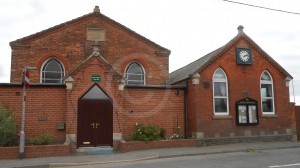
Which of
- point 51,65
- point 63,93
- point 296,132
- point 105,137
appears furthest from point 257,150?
point 51,65

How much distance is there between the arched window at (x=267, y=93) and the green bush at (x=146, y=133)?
7.32 m

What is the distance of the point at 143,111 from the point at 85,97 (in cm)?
322

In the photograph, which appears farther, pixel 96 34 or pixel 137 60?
pixel 137 60

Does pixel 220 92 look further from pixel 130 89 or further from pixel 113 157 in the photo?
pixel 113 157

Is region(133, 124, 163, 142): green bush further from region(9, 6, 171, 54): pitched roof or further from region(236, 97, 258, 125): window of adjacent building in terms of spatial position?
region(9, 6, 171, 54): pitched roof

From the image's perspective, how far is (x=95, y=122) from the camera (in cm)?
1375

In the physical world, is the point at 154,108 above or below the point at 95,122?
above

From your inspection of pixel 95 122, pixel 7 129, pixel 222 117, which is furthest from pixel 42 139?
pixel 222 117

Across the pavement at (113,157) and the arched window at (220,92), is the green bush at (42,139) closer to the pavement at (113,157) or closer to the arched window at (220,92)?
the pavement at (113,157)

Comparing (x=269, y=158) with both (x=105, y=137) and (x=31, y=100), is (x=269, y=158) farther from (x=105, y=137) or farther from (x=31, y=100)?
(x=31, y=100)

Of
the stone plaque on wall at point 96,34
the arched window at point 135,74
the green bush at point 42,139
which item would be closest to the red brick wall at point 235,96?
the arched window at point 135,74

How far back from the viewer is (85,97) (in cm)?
1372

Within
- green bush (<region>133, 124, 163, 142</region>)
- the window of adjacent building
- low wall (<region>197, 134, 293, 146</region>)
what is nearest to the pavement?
green bush (<region>133, 124, 163, 142</region>)

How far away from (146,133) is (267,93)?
28.1 feet
